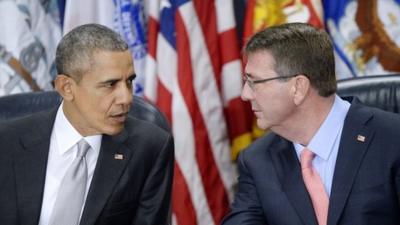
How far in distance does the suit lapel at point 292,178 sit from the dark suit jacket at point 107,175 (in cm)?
40

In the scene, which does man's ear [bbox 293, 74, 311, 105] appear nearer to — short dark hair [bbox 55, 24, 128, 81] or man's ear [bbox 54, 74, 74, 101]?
short dark hair [bbox 55, 24, 128, 81]

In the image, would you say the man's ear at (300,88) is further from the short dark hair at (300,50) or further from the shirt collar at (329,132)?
the shirt collar at (329,132)

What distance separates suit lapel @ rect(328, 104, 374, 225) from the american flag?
1.37m

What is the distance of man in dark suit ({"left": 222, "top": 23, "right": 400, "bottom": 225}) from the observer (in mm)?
2863

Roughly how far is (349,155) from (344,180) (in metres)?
0.09

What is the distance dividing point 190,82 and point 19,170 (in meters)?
1.45

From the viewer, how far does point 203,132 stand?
430cm

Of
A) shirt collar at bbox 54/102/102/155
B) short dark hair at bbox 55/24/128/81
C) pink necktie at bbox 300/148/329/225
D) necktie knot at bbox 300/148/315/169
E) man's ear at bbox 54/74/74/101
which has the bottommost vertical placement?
pink necktie at bbox 300/148/329/225

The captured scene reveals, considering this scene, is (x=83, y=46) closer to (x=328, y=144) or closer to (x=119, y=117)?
(x=119, y=117)

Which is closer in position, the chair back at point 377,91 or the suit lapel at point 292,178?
the suit lapel at point 292,178

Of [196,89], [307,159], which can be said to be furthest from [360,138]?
[196,89]

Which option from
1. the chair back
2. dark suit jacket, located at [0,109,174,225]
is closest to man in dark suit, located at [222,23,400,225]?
the chair back

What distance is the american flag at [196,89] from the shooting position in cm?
425

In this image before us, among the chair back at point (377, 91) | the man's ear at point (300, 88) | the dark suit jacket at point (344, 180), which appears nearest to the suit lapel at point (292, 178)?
the dark suit jacket at point (344, 180)
